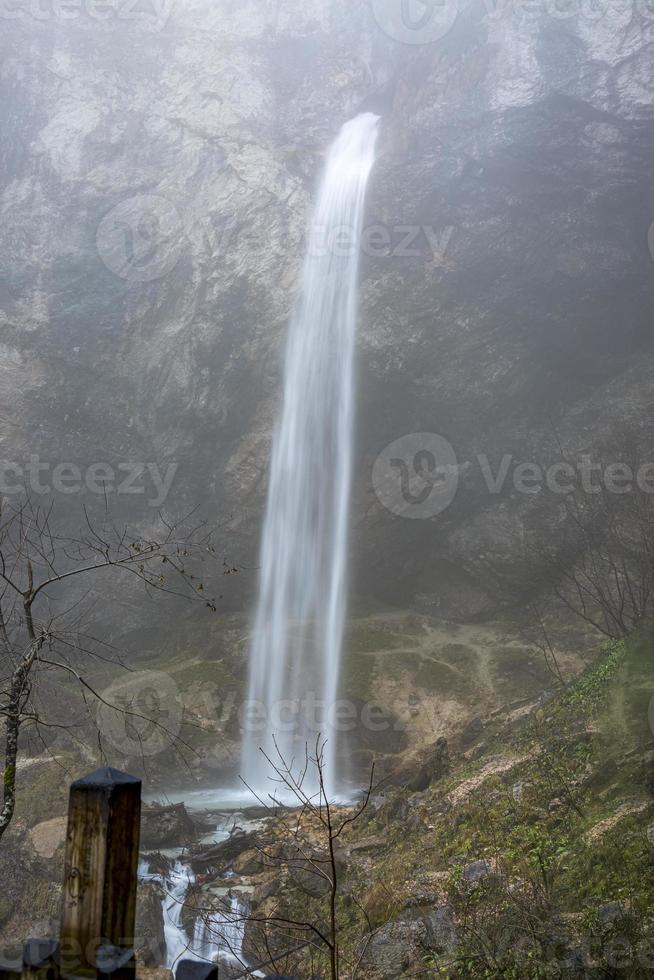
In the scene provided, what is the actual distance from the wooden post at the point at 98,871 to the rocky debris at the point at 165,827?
32.2ft

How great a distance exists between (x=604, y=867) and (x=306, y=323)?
17.6 meters

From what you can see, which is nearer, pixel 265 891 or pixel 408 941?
pixel 408 941

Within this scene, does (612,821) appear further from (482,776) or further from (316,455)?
(316,455)

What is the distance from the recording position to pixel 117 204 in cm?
2292

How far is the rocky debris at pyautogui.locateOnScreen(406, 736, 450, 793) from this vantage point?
11.0 metres

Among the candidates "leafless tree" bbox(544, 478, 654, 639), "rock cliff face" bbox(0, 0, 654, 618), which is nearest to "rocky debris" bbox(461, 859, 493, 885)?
"leafless tree" bbox(544, 478, 654, 639)

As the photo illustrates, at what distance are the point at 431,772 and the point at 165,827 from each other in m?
4.22

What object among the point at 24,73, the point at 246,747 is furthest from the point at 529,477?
the point at 24,73

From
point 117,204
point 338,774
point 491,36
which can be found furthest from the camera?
point 117,204

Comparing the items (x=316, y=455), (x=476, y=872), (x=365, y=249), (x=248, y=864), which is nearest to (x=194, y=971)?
(x=476, y=872)

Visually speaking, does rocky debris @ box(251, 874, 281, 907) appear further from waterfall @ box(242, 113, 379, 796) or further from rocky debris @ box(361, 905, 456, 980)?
waterfall @ box(242, 113, 379, 796)

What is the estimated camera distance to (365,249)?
21.1m

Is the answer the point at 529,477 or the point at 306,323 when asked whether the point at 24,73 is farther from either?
the point at 529,477

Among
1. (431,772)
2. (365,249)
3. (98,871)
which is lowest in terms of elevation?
(98,871)
